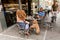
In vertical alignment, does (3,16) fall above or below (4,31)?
above

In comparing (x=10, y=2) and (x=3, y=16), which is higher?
(x=10, y=2)

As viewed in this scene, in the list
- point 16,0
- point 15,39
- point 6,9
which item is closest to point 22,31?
point 15,39

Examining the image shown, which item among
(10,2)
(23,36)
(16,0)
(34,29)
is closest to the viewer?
(23,36)

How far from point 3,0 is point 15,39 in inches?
99.3

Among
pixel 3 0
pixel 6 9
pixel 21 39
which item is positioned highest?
pixel 3 0

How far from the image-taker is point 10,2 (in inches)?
306

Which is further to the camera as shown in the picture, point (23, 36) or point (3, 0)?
point (3, 0)

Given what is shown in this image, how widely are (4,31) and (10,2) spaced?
6.78 ft

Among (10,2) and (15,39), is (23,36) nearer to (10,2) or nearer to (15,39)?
(15,39)

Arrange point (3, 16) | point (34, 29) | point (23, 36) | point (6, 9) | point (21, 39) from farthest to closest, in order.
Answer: point (6, 9) → point (3, 16) → point (34, 29) → point (23, 36) → point (21, 39)

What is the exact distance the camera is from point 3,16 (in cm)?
668

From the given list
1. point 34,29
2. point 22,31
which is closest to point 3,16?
point 22,31

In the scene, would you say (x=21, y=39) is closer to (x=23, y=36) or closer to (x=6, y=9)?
(x=23, y=36)

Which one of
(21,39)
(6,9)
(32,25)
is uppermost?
(6,9)
